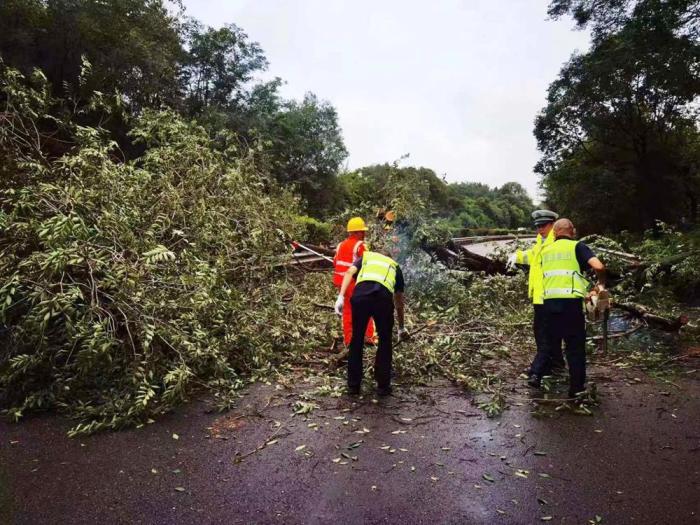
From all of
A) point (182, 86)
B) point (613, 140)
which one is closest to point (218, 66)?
point (182, 86)

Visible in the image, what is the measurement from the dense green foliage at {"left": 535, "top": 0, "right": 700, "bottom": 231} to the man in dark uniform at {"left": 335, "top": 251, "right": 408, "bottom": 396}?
1798 centimetres

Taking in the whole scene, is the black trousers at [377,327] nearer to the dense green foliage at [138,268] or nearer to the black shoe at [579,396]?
the dense green foliage at [138,268]

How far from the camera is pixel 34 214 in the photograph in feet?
14.5

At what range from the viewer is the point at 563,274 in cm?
411

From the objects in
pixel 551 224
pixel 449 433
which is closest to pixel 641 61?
pixel 551 224

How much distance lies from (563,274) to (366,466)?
2357mm

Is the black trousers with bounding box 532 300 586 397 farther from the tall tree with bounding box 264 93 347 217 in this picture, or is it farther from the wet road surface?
the tall tree with bounding box 264 93 347 217

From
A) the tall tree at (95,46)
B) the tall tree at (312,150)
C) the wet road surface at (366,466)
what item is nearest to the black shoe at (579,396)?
the wet road surface at (366,466)

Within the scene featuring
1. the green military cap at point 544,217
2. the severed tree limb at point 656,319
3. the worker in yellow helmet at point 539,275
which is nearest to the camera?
the worker in yellow helmet at point 539,275

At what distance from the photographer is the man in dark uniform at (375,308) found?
4.17 m

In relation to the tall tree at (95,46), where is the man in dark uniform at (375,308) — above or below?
below

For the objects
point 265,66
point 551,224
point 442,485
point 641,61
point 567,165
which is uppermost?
point 265,66

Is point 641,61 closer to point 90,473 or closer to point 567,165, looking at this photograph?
point 567,165

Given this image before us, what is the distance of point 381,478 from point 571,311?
225 centimetres
